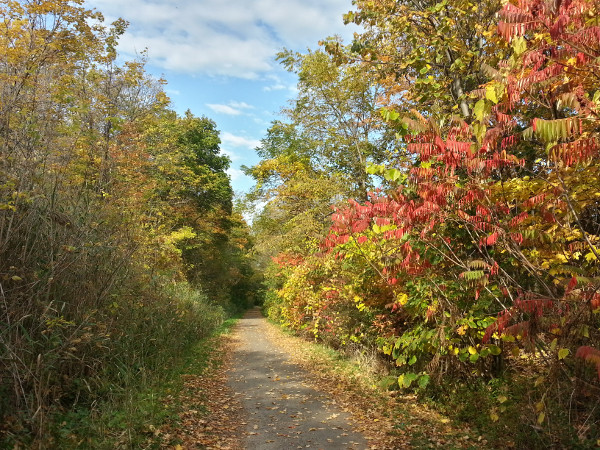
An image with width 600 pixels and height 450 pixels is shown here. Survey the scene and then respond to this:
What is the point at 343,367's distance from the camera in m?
10.4

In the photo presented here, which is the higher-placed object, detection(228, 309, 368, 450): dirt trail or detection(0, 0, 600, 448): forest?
detection(0, 0, 600, 448): forest

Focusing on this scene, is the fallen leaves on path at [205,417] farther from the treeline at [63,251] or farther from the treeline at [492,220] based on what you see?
the treeline at [492,220]

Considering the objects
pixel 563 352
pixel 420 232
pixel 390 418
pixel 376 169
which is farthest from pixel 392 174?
pixel 390 418

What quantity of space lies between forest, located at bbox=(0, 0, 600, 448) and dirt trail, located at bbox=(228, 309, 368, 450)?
52.1 inches

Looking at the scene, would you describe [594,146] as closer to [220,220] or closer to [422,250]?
[422,250]

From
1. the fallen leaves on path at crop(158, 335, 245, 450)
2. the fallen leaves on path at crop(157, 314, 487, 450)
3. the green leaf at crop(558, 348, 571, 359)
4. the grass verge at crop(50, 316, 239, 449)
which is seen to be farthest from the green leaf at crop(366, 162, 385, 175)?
the grass verge at crop(50, 316, 239, 449)

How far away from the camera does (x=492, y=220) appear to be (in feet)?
15.4

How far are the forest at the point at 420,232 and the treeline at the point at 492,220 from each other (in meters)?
0.04

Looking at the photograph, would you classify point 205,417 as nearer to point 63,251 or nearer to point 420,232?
point 63,251

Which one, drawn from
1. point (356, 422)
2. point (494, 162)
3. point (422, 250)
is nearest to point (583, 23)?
point (494, 162)

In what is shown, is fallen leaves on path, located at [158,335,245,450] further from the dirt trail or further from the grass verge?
the dirt trail

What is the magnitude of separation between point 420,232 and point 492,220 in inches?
35.2

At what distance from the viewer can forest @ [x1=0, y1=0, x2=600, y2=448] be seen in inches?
152


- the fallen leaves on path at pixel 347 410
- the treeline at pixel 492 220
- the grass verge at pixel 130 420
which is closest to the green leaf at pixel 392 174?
the treeline at pixel 492 220
